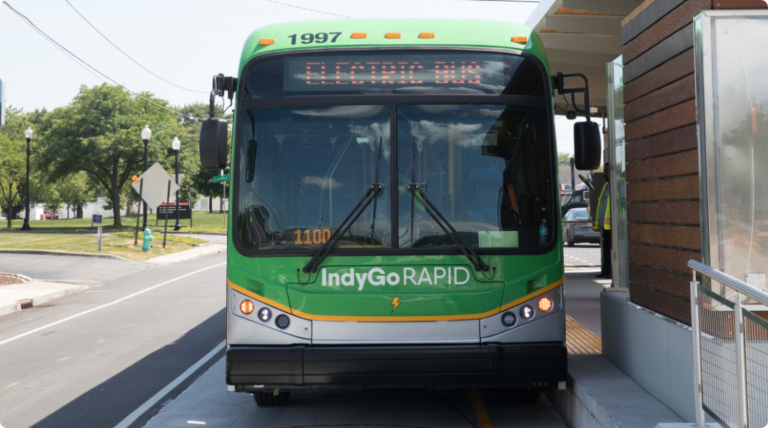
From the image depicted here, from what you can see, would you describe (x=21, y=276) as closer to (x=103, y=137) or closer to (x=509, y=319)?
(x=509, y=319)

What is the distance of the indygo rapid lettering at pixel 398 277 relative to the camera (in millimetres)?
5234

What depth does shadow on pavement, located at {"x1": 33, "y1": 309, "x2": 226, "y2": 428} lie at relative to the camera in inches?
245

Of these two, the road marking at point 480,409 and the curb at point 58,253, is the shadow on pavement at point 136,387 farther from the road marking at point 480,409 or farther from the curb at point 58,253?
the curb at point 58,253

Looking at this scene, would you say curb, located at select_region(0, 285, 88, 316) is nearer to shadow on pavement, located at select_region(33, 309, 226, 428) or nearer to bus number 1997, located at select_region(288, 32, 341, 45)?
shadow on pavement, located at select_region(33, 309, 226, 428)

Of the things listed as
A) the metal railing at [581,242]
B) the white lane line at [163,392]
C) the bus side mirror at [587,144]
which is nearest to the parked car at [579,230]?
the metal railing at [581,242]

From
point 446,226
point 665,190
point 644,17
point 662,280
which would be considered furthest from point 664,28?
point 446,226

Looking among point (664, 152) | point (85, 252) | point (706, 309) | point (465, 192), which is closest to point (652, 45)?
point (664, 152)

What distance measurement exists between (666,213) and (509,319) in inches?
53.0

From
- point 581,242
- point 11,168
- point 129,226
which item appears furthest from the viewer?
point 11,168

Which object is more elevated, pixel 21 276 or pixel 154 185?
pixel 154 185

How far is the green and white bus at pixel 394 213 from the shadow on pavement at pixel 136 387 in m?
1.76

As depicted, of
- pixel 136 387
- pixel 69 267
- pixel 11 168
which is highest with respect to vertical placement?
pixel 11 168

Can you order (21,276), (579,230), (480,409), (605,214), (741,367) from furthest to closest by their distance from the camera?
(579,230) < (21,276) < (605,214) < (480,409) < (741,367)

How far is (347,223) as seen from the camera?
5.27m
